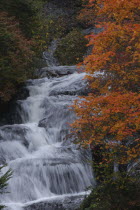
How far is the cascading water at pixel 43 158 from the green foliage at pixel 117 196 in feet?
4.79

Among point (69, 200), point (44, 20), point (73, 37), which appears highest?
point (44, 20)

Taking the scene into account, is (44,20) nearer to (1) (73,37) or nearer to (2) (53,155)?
(1) (73,37)

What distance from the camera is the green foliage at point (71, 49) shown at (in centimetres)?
2306

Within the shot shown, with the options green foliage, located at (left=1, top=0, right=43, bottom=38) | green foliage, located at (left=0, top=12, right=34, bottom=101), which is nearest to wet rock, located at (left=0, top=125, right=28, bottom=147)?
green foliage, located at (left=0, top=12, right=34, bottom=101)

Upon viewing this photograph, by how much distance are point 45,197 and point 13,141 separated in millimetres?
3444

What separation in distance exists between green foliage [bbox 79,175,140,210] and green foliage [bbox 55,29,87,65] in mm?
16425

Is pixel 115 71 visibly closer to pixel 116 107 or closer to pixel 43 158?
pixel 116 107

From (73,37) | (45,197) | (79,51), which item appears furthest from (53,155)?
(73,37)

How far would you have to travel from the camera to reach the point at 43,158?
33.5 ft

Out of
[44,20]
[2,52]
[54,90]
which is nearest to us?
[2,52]

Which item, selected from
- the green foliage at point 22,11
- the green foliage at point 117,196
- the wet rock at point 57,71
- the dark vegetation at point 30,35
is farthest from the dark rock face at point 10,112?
the green foliage at point 117,196

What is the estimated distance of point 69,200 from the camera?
866 centimetres

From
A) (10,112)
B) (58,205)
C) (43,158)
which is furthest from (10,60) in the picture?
(58,205)

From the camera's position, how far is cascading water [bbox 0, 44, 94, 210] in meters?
Result: 9.09
